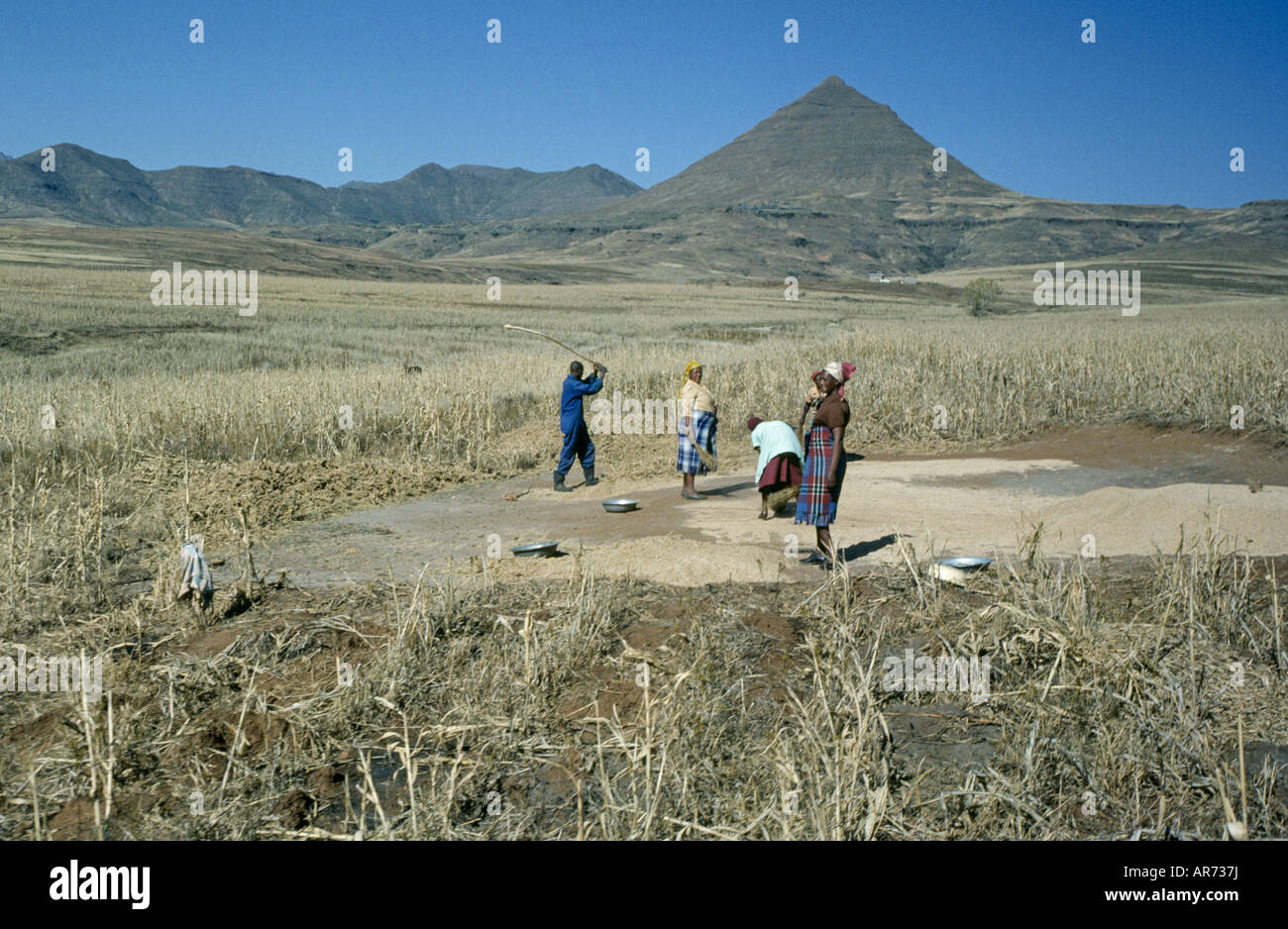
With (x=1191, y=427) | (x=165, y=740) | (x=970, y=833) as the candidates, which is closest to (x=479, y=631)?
(x=165, y=740)

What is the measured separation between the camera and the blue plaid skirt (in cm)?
1009

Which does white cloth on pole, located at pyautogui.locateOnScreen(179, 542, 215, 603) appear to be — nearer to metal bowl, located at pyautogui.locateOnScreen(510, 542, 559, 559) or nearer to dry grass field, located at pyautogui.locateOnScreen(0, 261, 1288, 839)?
dry grass field, located at pyautogui.locateOnScreen(0, 261, 1288, 839)

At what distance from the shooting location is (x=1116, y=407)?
13797 millimetres

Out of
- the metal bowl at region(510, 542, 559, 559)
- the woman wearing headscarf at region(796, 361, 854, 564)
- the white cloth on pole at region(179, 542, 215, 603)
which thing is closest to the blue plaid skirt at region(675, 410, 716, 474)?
→ the metal bowl at region(510, 542, 559, 559)

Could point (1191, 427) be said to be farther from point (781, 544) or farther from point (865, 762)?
point (865, 762)

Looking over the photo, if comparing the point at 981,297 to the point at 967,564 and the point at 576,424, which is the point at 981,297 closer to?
the point at 576,424

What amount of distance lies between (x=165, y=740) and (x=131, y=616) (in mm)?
1912

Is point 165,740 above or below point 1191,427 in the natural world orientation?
below

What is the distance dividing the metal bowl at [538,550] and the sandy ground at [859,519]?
0.08 meters

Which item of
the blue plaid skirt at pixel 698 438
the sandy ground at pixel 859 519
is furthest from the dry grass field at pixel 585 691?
the blue plaid skirt at pixel 698 438

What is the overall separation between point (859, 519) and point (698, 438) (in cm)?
202

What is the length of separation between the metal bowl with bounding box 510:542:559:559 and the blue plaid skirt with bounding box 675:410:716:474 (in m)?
2.91

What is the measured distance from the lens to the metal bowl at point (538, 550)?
7422 millimetres
